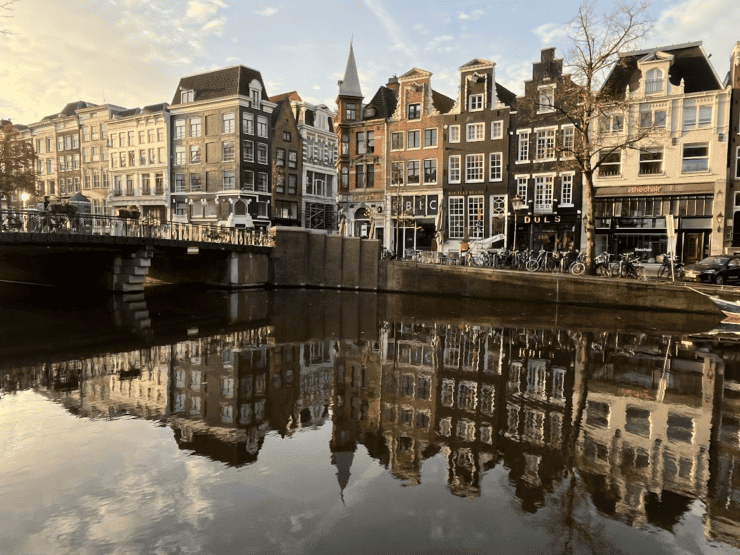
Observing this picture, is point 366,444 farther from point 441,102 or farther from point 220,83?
point 220,83

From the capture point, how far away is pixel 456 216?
46.0 m

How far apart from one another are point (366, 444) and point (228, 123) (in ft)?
180

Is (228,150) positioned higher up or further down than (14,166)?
higher up

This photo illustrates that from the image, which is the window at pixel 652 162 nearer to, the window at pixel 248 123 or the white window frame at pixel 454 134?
the white window frame at pixel 454 134

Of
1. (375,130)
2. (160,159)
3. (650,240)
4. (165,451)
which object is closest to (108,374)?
(165,451)

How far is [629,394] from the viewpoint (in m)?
11.6

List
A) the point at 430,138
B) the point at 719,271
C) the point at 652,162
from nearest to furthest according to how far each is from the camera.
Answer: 1. the point at 719,271
2. the point at 652,162
3. the point at 430,138

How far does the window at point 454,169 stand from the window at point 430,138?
217 centimetres

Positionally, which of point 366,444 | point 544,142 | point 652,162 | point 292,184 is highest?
point 544,142

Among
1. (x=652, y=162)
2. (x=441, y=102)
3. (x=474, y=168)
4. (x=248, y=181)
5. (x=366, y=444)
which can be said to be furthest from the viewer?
(x=248, y=181)

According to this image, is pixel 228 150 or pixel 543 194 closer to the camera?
pixel 543 194

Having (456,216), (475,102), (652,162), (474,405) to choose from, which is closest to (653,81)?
(652,162)

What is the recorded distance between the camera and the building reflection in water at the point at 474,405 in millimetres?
7289

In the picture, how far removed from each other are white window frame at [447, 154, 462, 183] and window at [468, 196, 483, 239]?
1.98 metres
